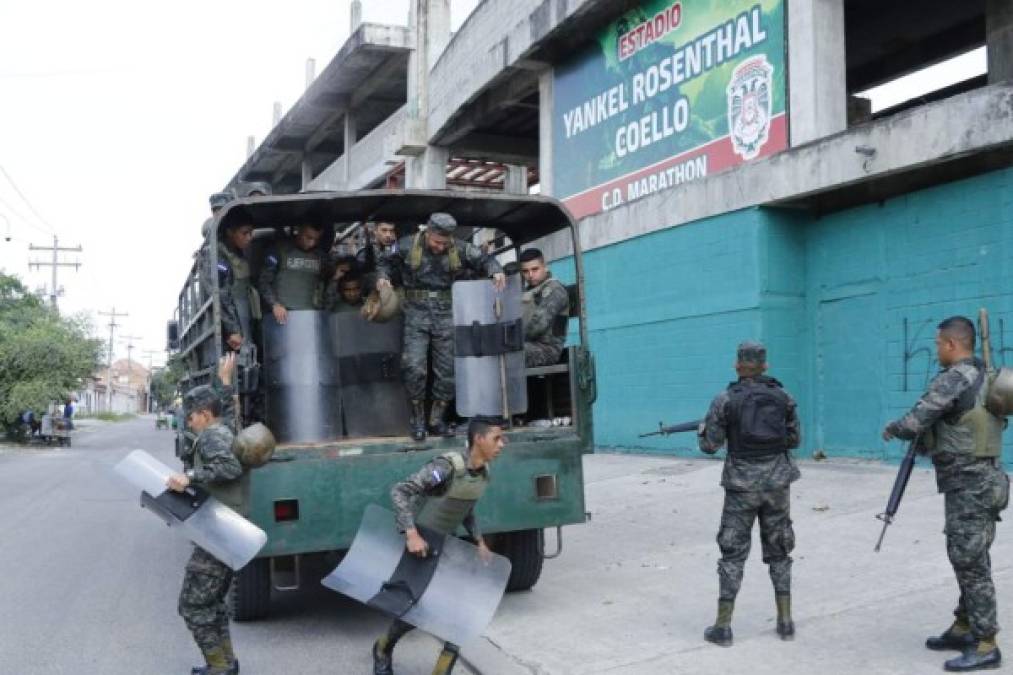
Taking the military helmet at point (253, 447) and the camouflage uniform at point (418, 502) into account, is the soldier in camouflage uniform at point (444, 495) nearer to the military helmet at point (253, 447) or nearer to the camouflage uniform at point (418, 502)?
the camouflage uniform at point (418, 502)

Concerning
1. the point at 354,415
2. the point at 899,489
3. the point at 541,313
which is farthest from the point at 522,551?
the point at 899,489

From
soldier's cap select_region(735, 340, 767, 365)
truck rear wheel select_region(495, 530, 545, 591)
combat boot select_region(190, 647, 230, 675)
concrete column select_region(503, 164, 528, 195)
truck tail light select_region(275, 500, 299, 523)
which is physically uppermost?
concrete column select_region(503, 164, 528, 195)

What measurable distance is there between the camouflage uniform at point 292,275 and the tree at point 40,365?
868 inches

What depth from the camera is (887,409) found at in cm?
999

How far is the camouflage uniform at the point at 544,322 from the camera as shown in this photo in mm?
6617

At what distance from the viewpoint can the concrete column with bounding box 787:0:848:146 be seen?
10.4 meters

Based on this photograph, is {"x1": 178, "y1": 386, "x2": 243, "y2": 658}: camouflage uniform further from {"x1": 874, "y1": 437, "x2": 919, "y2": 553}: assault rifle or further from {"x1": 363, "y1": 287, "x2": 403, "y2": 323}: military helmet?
{"x1": 874, "y1": 437, "x2": 919, "y2": 553}: assault rifle

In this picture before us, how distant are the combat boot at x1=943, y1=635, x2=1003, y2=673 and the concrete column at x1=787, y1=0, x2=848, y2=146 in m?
7.13

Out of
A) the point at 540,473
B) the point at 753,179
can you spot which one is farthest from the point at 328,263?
the point at 753,179

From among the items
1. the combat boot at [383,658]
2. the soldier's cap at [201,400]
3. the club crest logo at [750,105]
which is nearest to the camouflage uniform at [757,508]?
the combat boot at [383,658]

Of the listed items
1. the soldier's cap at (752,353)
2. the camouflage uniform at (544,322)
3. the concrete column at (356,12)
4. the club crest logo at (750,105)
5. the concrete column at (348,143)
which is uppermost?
the concrete column at (356,12)

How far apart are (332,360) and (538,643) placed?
252cm

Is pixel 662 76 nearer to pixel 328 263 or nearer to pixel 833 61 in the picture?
pixel 833 61

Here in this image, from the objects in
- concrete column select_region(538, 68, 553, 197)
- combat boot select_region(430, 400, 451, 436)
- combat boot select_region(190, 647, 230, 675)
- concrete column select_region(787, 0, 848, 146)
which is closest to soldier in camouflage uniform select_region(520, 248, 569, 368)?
combat boot select_region(430, 400, 451, 436)
